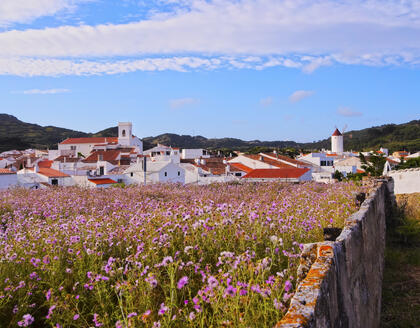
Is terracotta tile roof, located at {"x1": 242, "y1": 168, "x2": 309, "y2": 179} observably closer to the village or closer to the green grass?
the village

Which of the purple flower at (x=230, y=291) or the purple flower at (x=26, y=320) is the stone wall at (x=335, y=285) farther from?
the purple flower at (x=26, y=320)

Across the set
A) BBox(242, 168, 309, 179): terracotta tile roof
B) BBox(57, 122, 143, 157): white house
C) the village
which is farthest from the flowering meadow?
BBox(57, 122, 143, 157): white house

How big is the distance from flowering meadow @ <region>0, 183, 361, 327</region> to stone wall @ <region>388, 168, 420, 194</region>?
14.2 m

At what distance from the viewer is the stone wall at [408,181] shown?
1762 cm

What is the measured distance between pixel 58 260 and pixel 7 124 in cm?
18245

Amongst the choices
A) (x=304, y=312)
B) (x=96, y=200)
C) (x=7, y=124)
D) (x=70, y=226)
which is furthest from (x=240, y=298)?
(x=7, y=124)

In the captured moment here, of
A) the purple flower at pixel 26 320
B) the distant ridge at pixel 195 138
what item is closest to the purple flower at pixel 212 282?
the purple flower at pixel 26 320

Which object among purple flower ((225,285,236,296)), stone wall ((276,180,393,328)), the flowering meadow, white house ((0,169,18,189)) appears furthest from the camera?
white house ((0,169,18,189))

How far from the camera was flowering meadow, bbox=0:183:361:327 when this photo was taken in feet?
8.51

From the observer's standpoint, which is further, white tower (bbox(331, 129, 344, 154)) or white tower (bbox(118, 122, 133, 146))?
white tower (bbox(331, 129, 344, 154))

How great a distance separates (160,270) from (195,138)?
187 meters

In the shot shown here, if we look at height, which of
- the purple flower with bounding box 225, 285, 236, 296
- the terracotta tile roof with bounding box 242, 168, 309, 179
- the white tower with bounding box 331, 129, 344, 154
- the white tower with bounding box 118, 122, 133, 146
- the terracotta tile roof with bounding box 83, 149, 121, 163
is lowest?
the terracotta tile roof with bounding box 242, 168, 309, 179

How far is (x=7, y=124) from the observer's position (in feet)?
540

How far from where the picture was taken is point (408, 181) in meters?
18.1
